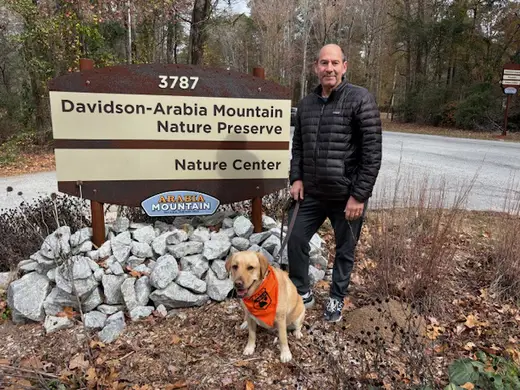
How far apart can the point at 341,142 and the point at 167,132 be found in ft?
5.68

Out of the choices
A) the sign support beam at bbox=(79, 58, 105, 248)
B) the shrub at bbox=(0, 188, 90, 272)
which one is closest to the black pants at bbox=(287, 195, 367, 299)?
the sign support beam at bbox=(79, 58, 105, 248)

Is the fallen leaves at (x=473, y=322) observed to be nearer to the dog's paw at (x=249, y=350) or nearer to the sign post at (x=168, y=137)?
the dog's paw at (x=249, y=350)

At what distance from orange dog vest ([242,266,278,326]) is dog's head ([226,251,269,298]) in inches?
1.7

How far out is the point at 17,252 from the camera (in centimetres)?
411

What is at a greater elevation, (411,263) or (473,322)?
(411,263)

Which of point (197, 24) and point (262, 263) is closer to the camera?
point (262, 263)

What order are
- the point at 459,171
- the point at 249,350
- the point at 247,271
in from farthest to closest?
the point at 459,171 < the point at 249,350 < the point at 247,271

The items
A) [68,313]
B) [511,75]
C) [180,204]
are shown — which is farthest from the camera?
[511,75]

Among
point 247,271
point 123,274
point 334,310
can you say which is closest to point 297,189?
point 247,271

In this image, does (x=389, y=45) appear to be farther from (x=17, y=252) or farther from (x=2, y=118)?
(x=17, y=252)

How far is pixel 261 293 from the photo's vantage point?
257cm

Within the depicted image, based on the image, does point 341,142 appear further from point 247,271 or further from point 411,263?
point 411,263

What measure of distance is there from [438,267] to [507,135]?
19.4 meters

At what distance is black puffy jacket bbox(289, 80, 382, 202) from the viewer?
8.98 ft
